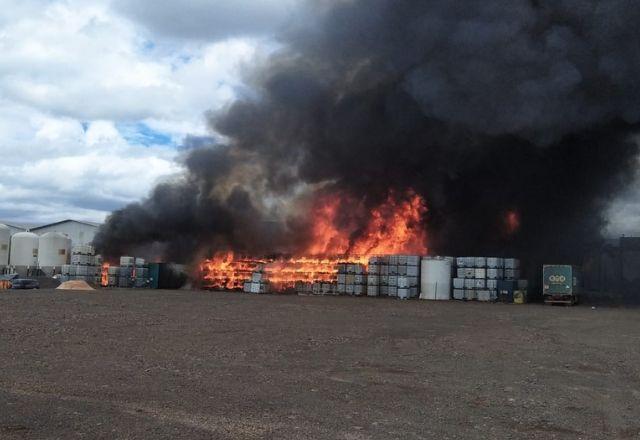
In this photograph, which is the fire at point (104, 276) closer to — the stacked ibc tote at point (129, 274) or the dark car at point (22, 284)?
the stacked ibc tote at point (129, 274)

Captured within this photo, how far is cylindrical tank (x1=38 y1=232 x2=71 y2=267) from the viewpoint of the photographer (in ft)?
234

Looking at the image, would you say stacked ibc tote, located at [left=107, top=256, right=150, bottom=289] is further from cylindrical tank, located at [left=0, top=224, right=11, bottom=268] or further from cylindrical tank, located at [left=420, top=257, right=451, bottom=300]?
cylindrical tank, located at [left=420, top=257, right=451, bottom=300]

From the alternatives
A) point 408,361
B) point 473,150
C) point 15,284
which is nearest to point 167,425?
point 408,361

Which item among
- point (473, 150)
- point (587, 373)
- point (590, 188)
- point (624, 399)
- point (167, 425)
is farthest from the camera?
point (590, 188)

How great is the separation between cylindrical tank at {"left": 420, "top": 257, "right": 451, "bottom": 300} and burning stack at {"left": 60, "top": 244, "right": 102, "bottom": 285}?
30523 millimetres

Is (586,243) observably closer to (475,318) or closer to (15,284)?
(475,318)

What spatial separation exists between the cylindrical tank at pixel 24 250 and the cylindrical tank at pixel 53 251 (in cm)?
98

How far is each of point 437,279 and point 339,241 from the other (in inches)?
550

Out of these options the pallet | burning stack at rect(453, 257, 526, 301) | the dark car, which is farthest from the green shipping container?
the dark car

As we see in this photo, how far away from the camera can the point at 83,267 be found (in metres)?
55.5

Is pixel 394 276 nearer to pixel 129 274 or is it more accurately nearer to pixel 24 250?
pixel 129 274

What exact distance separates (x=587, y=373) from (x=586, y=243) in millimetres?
49364


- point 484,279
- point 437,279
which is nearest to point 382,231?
point 437,279

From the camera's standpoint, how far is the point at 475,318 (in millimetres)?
28172
